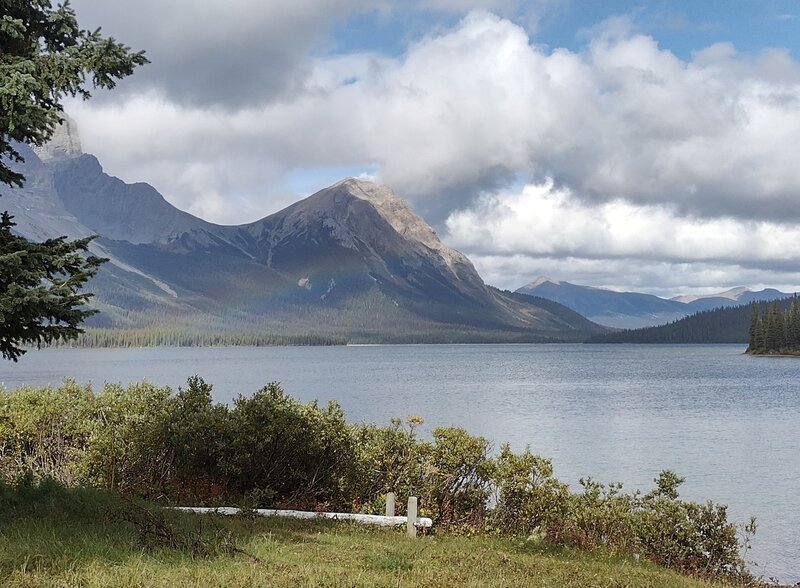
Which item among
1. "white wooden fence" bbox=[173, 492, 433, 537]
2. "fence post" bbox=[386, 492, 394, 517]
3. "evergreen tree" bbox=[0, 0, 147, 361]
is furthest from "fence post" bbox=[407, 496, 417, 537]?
"evergreen tree" bbox=[0, 0, 147, 361]

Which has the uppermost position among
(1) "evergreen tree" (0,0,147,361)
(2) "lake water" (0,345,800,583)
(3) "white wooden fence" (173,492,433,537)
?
(1) "evergreen tree" (0,0,147,361)

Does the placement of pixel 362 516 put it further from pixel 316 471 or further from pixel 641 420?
pixel 641 420

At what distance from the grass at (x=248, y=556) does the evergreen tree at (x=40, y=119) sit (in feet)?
11.1

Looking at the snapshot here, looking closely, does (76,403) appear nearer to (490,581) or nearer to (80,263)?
(80,263)

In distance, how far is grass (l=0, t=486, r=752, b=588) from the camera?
36.8 feet

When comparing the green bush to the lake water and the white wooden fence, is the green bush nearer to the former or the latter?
the white wooden fence

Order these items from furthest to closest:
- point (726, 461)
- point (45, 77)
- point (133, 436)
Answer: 1. point (726, 461)
2. point (133, 436)
3. point (45, 77)

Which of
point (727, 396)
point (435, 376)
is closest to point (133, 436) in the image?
point (727, 396)

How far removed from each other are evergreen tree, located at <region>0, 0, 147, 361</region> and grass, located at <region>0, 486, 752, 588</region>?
3.39m

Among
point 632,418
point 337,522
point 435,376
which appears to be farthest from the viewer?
point 435,376

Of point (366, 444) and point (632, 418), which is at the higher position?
point (366, 444)

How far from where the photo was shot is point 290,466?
67.8 ft

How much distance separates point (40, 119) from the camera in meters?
11.6

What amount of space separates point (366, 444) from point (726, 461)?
117ft
